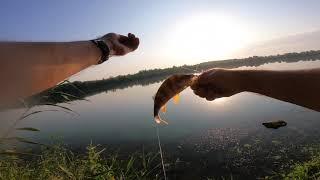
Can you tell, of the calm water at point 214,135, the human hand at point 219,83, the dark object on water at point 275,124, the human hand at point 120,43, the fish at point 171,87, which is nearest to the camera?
the human hand at point 120,43

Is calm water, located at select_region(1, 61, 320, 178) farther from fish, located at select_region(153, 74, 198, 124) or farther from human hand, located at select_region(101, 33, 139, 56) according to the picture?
human hand, located at select_region(101, 33, 139, 56)

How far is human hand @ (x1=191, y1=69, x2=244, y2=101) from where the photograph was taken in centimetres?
310

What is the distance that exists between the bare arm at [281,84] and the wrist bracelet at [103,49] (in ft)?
3.77

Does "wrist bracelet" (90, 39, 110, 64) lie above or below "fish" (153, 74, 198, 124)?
above

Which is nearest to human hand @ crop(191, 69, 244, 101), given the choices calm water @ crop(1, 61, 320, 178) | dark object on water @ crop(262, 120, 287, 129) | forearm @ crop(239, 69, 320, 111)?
forearm @ crop(239, 69, 320, 111)

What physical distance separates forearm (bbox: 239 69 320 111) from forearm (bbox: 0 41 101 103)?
4.50 feet

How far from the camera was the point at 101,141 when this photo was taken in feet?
67.7

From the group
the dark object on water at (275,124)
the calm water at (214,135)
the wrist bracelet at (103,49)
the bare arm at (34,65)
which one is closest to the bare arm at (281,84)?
the wrist bracelet at (103,49)

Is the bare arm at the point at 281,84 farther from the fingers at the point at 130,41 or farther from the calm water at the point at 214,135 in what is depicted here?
the calm water at the point at 214,135

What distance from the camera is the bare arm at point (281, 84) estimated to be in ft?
6.94

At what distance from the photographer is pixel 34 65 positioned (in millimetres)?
1301

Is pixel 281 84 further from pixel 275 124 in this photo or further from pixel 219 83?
pixel 275 124

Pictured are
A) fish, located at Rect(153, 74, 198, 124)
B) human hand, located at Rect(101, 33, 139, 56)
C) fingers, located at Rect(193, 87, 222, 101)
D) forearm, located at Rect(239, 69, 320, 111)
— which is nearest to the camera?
forearm, located at Rect(239, 69, 320, 111)

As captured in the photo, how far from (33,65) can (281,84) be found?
1.65 metres
